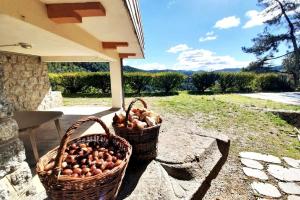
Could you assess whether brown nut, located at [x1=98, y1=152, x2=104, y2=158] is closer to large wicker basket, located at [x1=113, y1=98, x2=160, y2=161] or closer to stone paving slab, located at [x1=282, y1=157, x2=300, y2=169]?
large wicker basket, located at [x1=113, y1=98, x2=160, y2=161]

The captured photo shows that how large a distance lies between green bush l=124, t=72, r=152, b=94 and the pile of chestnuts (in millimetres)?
11564

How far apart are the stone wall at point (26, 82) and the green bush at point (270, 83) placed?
12391 mm

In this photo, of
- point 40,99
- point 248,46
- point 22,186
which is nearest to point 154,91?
point 40,99

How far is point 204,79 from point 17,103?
10.5 m

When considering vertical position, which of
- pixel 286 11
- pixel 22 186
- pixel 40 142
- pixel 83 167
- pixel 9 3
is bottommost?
pixel 40 142

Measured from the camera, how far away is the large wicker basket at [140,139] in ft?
7.94

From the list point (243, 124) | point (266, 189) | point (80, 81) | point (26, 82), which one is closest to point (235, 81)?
point (243, 124)

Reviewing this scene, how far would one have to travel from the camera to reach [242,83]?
15.0m

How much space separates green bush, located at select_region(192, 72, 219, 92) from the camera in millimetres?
14375

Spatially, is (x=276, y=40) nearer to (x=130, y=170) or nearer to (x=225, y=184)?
(x=225, y=184)

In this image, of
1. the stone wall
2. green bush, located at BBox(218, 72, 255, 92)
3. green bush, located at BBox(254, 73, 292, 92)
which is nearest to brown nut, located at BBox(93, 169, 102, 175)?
the stone wall

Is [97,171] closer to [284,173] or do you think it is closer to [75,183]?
[75,183]

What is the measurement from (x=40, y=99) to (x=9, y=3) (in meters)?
6.84

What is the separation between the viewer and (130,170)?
8.65 ft
